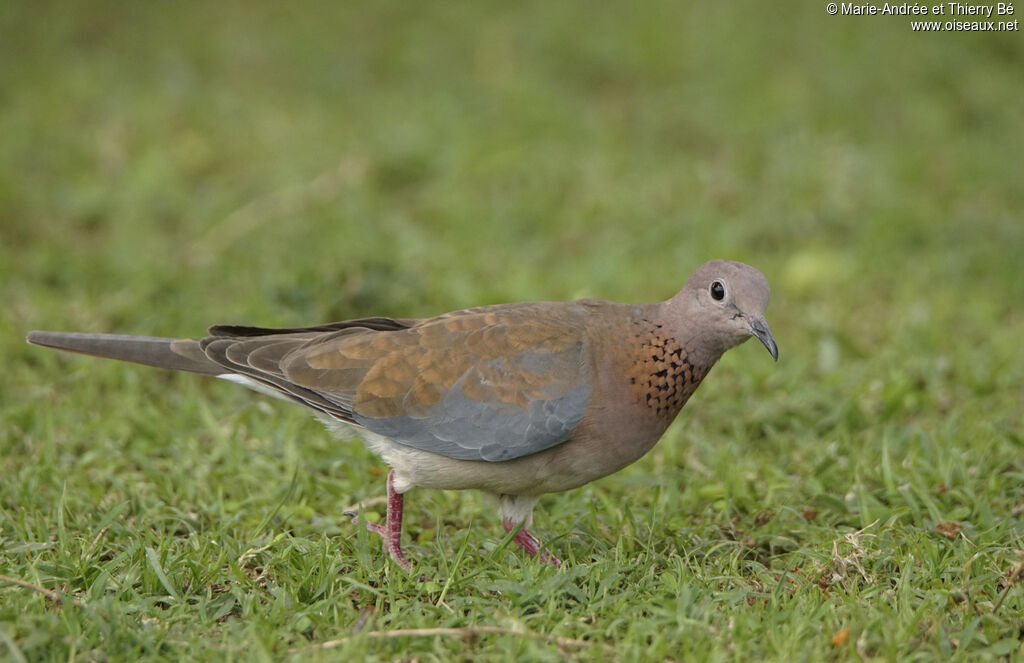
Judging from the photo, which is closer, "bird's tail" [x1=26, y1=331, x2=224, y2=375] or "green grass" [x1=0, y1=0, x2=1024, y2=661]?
"green grass" [x1=0, y1=0, x2=1024, y2=661]

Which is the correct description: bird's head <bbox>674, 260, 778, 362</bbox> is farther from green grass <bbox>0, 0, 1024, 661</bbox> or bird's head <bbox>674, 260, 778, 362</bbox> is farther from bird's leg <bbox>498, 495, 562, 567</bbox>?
bird's leg <bbox>498, 495, 562, 567</bbox>

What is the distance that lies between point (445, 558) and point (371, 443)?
533 mm

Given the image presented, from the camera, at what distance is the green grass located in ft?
11.4

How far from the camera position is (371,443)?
404 cm

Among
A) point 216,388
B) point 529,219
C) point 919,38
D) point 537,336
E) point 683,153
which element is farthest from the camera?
point 919,38

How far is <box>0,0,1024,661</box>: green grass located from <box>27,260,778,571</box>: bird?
0.99ft

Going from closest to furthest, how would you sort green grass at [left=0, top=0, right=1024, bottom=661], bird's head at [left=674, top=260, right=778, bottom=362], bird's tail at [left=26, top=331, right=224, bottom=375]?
green grass at [left=0, top=0, right=1024, bottom=661], bird's head at [left=674, top=260, right=778, bottom=362], bird's tail at [left=26, top=331, right=224, bottom=375]

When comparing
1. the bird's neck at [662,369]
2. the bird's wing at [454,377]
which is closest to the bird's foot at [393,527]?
the bird's wing at [454,377]

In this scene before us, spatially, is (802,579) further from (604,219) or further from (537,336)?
(604,219)

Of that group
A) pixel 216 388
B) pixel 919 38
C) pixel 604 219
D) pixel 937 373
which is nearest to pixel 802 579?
pixel 937 373

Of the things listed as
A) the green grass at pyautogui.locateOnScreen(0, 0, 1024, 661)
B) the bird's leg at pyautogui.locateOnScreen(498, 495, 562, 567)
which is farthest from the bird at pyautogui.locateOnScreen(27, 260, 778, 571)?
the green grass at pyautogui.locateOnScreen(0, 0, 1024, 661)

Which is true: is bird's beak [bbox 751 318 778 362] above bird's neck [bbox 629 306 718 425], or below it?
above

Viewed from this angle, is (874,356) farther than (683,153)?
No

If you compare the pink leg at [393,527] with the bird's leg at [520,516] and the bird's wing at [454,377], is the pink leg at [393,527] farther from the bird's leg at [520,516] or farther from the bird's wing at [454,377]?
the bird's leg at [520,516]
